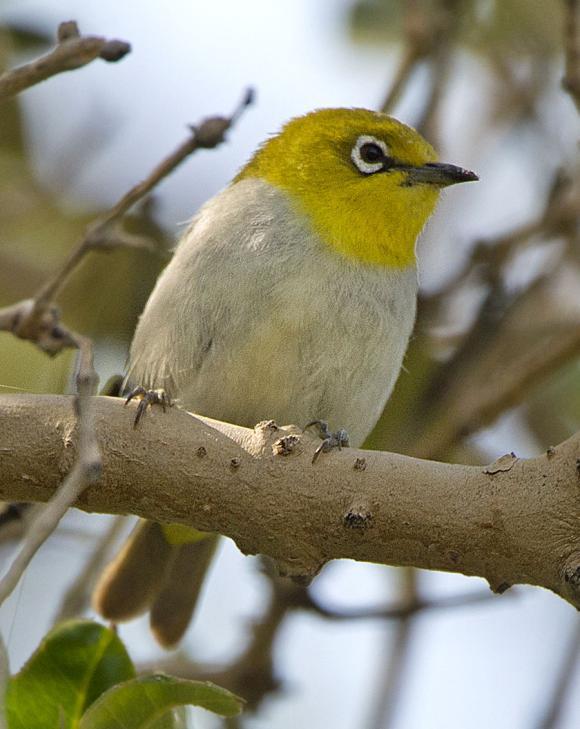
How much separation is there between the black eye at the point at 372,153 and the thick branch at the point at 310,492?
76.2 inches

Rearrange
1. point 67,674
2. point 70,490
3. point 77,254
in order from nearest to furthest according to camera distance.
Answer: point 70,490 → point 67,674 → point 77,254

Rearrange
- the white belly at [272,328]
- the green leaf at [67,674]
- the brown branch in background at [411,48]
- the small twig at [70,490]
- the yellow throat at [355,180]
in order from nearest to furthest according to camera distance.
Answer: the small twig at [70,490], the green leaf at [67,674], the white belly at [272,328], the yellow throat at [355,180], the brown branch in background at [411,48]

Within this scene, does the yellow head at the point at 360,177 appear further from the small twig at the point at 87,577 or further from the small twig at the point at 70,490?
the small twig at the point at 70,490

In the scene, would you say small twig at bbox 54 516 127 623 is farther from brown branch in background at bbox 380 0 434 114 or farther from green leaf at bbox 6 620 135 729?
brown branch in background at bbox 380 0 434 114

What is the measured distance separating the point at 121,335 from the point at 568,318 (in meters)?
2.04

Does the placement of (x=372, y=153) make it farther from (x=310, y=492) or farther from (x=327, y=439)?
(x=310, y=492)

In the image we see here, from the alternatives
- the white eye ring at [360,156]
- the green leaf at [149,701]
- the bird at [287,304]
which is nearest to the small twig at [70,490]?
the green leaf at [149,701]

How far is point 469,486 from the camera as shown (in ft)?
8.68

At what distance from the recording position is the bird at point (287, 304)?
3793mm

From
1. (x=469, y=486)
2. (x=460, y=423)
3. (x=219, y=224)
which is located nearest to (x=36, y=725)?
(x=469, y=486)

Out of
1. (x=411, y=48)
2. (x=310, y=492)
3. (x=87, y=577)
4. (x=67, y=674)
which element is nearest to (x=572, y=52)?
(x=411, y=48)

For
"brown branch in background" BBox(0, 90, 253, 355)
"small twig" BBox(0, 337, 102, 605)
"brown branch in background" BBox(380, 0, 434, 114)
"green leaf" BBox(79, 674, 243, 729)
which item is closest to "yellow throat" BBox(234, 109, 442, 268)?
"brown branch in background" BBox(380, 0, 434, 114)

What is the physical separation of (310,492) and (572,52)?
7.06 feet

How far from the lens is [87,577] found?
4348 mm
